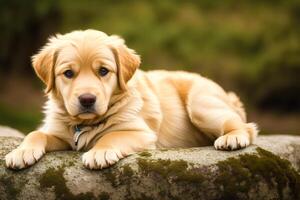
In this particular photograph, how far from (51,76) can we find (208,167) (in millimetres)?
1788

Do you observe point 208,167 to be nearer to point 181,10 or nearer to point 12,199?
point 12,199

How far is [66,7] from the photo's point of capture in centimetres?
1942

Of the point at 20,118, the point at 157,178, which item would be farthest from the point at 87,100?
the point at 20,118

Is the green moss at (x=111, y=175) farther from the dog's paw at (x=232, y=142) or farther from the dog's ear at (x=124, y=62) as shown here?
the dog's paw at (x=232, y=142)

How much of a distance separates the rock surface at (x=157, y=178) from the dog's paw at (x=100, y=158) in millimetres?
59

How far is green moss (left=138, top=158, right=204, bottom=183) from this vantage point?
6.37 m

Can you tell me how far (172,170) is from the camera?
252 inches

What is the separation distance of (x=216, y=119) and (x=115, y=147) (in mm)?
1443

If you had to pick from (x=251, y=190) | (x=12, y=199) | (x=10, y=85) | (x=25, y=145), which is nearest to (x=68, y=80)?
(x=25, y=145)

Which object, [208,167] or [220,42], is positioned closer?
[208,167]

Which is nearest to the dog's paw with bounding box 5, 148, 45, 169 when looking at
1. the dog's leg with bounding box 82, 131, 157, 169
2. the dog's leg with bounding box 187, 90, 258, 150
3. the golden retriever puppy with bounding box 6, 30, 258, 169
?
the golden retriever puppy with bounding box 6, 30, 258, 169

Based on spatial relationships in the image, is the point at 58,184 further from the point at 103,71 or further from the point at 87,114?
the point at 103,71

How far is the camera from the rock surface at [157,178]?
634cm

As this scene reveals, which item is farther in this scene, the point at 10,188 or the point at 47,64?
the point at 47,64
